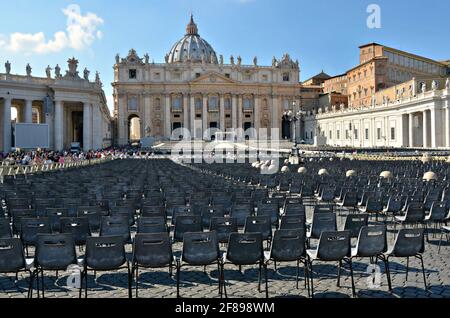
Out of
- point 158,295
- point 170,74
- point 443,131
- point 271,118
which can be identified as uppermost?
point 170,74

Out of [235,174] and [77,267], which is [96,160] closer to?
[235,174]

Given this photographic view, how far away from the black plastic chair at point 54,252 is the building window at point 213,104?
107451 mm

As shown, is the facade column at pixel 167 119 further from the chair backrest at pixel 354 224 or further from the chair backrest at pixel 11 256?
the chair backrest at pixel 11 256

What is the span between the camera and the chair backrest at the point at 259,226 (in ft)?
27.3

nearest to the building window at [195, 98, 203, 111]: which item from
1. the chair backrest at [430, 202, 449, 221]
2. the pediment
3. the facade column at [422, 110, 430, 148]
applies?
the pediment

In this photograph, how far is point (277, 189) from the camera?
742 inches

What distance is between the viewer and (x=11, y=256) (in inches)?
252

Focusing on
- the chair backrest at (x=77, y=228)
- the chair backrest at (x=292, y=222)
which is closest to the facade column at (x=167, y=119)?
the chair backrest at (x=77, y=228)

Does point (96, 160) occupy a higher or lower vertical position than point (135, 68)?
lower

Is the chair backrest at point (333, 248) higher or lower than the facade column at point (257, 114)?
lower

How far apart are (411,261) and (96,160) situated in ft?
141

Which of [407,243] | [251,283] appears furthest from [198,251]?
[407,243]

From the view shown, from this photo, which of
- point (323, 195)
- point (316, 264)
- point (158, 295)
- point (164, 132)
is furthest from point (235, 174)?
point (164, 132)

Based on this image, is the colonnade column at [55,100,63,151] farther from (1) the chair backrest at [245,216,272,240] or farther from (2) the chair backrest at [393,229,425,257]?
(2) the chair backrest at [393,229,425,257]
